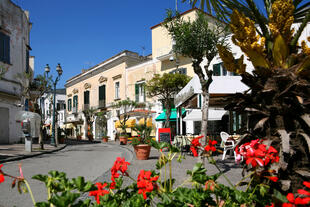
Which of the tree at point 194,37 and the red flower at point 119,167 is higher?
the tree at point 194,37

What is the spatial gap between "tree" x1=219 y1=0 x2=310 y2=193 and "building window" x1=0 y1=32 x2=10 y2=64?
2010cm

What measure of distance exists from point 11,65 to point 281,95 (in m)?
21.2

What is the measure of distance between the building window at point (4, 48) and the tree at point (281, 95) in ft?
65.9

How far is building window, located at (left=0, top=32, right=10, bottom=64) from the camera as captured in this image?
18.2 meters

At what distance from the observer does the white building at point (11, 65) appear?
1853 centimetres

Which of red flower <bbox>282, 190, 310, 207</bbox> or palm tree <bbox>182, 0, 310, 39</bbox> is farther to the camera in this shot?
palm tree <bbox>182, 0, 310, 39</bbox>

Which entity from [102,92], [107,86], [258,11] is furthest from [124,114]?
[258,11]

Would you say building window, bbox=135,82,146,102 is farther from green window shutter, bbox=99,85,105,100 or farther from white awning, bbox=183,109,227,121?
white awning, bbox=183,109,227,121

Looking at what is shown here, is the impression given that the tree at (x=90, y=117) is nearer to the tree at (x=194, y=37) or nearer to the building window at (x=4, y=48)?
the building window at (x=4, y=48)

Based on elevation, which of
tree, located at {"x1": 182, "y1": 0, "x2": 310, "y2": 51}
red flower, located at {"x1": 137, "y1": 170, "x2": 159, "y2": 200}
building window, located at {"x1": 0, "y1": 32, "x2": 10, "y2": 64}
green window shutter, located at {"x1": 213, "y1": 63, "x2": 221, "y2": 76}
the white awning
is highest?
building window, located at {"x1": 0, "y1": 32, "x2": 10, "y2": 64}

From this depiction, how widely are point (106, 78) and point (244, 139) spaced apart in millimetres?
28910

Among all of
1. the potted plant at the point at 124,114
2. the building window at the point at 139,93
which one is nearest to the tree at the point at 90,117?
the potted plant at the point at 124,114

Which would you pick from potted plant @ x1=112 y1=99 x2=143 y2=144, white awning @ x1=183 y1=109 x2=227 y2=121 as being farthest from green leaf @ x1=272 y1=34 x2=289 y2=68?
potted plant @ x1=112 y1=99 x2=143 y2=144

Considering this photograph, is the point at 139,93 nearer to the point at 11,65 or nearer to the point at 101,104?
the point at 101,104
